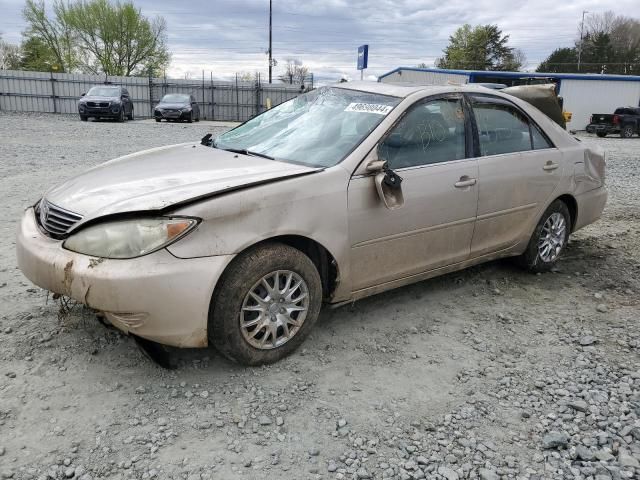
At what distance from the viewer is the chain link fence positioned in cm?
2905

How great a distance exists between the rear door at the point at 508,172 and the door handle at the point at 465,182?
85 mm

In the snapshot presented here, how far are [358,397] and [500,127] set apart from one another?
8.28 ft

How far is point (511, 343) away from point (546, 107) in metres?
3.15

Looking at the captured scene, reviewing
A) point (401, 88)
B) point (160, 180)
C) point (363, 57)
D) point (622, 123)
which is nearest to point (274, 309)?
point (160, 180)

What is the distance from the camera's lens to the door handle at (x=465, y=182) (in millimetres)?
3869

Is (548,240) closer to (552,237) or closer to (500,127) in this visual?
(552,237)

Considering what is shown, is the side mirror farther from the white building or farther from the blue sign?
the white building

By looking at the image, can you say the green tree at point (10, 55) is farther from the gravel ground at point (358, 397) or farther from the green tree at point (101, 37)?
the gravel ground at point (358, 397)

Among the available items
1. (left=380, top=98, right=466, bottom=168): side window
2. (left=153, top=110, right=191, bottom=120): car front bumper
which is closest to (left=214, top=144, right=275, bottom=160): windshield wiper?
(left=380, top=98, right=466, bottom=168): side window

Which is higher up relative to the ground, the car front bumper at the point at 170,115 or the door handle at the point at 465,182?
the car front bumper at the point at 170,115

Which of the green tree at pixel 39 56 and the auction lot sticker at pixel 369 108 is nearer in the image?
the auction lot sticker at pixel 369 108

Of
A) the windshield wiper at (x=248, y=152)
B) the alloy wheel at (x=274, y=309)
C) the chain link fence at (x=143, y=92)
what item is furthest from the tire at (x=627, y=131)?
the alloy wheel at (x=274, y=309)

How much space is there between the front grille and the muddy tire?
3.56 meters

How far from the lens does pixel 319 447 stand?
2.52m
